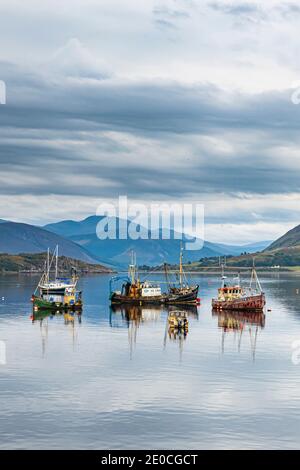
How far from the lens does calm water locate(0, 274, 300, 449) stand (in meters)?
70.5

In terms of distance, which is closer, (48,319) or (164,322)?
(164,322)

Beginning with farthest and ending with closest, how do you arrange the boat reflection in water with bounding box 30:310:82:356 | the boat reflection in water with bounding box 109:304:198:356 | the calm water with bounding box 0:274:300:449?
the boat reflection in water with bounding box 109:304:198:356, the boat reflection in water with bounding box 30:310:82:356, the calm water with bounding box 0:274:300:449

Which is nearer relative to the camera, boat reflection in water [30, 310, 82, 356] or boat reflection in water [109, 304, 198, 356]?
boat reflection in water [30, 310, 82, 356]

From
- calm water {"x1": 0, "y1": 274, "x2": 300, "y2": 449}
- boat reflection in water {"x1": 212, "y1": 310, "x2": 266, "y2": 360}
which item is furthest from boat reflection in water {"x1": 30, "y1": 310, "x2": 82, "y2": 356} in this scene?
boat reflection in water {"x1": 212, "y1": 310, "x2": 266, "y2": 360}

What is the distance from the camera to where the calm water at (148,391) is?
7050 cm

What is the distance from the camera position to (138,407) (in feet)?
264

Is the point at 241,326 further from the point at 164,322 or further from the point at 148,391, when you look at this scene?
the point at 148,391

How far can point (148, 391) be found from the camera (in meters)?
89.5

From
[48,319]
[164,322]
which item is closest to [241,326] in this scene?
[164,322]

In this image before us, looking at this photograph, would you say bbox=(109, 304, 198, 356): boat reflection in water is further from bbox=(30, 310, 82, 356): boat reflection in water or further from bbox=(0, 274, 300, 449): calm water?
bbox=(30, 310, 82, 356): boat reflection in water

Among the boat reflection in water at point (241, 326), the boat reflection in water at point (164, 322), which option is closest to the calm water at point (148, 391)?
the boat reflection in water at point (241, 326)
